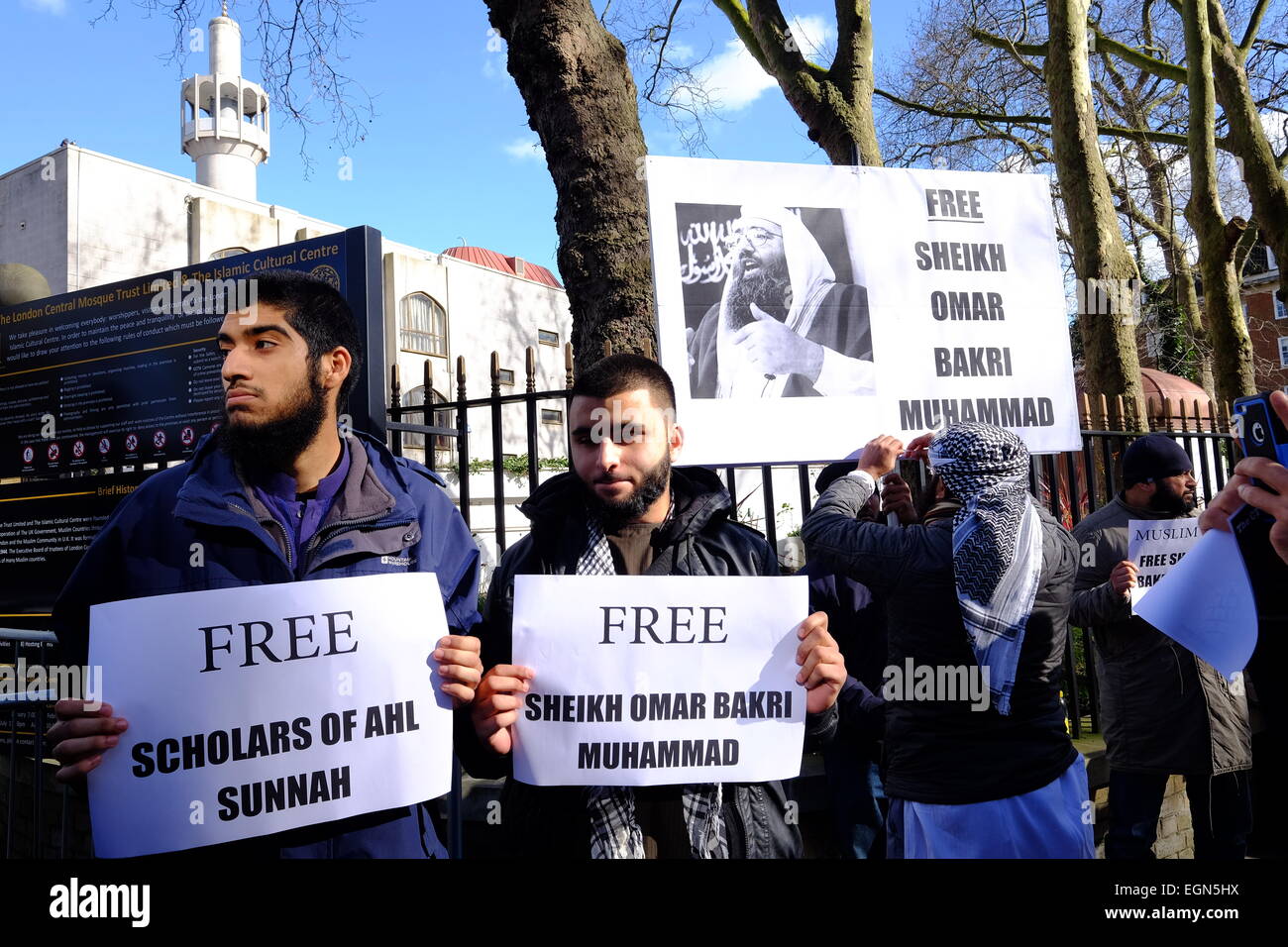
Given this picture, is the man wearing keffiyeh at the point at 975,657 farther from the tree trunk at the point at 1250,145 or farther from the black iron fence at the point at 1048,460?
the tree trunk at the point at 1250,145

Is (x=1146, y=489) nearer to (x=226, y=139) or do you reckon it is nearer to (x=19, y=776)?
(x=19, y=776)

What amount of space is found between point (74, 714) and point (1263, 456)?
2899 mm

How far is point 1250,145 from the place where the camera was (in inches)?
438

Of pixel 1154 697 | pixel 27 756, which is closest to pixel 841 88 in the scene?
pixel 1154 697

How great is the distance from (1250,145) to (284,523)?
12.8 m

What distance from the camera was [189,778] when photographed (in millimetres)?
2156

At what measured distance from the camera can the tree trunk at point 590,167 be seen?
4723 mm

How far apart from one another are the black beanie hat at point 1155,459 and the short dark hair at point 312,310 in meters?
3.59

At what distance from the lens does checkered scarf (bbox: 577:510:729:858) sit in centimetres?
241

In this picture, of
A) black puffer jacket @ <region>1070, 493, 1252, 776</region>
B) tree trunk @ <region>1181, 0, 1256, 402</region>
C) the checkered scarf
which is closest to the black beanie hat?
black puffer jacket @ <region>1070, 493, 1252, 776</region>

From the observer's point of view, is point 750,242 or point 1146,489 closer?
point 750,242

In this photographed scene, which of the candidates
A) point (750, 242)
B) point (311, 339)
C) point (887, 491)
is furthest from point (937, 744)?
point (311, 339)

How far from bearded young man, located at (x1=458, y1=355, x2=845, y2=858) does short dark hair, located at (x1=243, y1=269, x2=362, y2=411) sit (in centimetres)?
74

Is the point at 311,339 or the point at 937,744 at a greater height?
the point at 311,339
